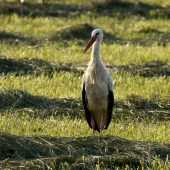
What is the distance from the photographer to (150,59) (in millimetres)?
9406

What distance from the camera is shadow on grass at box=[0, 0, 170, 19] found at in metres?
17.0

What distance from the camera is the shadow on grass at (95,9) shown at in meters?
17.0

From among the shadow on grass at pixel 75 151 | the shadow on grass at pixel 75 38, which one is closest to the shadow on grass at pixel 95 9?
the shadow on grass at pixel 75 38

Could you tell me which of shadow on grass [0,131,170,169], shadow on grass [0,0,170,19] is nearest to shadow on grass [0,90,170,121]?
shadow on grass [0,131,170,169]

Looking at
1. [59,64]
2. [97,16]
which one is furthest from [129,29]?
[59,64]

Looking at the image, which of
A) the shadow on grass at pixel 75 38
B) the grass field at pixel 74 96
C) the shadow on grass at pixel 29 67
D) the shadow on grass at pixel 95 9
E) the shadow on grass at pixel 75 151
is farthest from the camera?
the shadow on grass at pixel 95 9

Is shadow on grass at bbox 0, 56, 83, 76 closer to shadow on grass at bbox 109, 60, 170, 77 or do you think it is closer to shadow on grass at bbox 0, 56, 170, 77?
shadow on grass at bbox 0, 56, 170, 77

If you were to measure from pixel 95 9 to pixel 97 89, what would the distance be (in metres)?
14.0

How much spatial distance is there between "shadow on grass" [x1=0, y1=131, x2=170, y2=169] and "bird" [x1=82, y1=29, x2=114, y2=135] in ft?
3.06

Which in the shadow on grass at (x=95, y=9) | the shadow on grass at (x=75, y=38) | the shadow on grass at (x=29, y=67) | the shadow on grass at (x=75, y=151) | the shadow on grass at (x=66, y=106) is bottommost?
the shadow on grass at (x=66, y=106)

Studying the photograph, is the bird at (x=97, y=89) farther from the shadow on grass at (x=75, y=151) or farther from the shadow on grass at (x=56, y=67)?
the shadow on grass at (x=56, y=67)

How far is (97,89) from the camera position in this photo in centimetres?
492

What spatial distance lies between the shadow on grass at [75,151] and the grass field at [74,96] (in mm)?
10

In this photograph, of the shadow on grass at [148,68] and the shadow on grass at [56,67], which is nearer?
the shadow on grass at [56,67]
